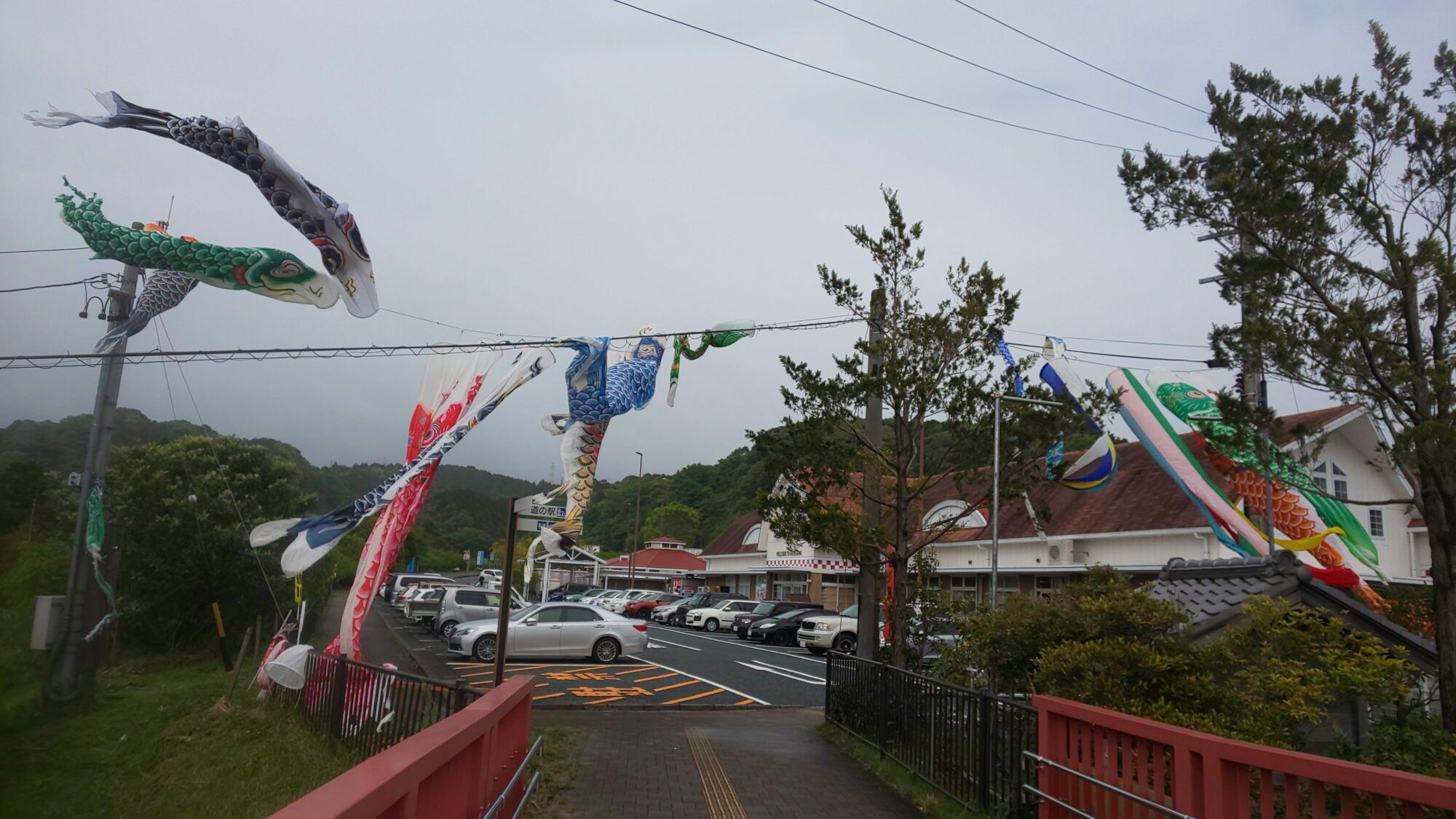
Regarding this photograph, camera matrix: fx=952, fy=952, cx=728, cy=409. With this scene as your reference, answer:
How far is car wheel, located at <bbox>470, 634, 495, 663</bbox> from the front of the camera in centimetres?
2083

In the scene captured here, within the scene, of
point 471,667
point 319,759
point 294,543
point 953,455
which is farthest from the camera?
point 471,667

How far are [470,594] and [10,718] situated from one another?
1908 cm

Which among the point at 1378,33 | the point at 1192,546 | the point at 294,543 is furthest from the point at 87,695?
the point at 1192,546

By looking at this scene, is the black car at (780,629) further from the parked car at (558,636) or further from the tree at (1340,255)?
the tree at (1340,255)

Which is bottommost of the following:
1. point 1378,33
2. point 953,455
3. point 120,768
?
point 120,768

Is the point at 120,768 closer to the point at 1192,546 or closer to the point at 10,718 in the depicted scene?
the point at 10,718

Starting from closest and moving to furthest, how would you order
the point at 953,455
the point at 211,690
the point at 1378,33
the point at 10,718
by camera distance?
the point at 10,718
the point at 1378,33
the point at 953,455
the point at 211,690

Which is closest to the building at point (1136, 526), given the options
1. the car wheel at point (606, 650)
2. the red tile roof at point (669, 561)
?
the car wheel at point (606, 650)

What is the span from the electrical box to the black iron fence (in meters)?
2.56

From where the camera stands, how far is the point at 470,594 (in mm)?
25734

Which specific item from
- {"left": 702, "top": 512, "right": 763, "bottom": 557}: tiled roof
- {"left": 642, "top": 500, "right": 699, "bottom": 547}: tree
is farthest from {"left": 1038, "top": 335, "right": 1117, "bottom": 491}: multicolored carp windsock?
{"left": 642, "top": 500, "right": 699, "bottom": 547}: tree

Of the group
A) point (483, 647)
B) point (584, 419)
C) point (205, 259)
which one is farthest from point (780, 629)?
point (205, 259)

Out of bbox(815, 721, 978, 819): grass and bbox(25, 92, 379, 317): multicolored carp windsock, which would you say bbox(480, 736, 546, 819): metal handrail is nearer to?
bbox(815, 721, 978, 819): grass

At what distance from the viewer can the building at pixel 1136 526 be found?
874 inches
